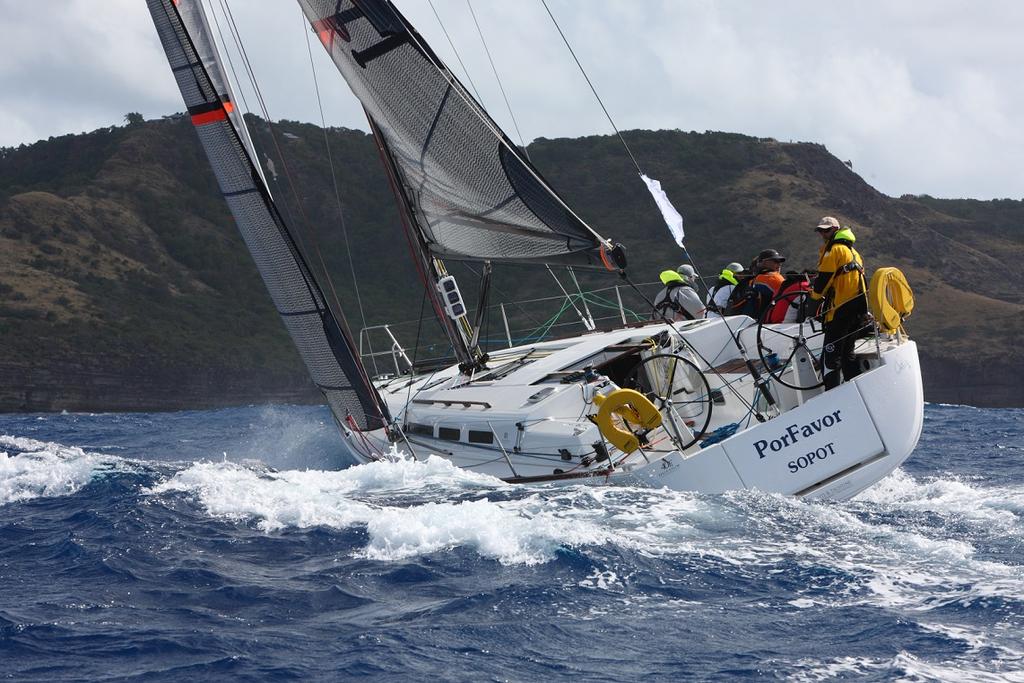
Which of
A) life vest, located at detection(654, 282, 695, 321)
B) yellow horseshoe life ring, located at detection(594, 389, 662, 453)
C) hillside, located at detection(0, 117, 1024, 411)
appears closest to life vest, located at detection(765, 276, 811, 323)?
life vest, located at detection(654, 282, 695, 321)

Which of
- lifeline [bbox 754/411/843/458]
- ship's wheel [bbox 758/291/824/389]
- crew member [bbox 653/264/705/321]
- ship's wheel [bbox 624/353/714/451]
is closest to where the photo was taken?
lifeline [bbox 754/411/843/458]

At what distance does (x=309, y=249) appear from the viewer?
5100 centimetres

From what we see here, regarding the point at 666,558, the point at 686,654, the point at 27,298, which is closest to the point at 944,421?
the point at 666,558

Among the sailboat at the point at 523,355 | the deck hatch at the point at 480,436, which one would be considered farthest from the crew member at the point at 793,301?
the deck hatch at the point at 480,436

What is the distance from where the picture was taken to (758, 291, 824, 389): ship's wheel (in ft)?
28.3

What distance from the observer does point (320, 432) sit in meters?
15.8

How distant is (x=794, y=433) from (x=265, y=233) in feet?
17.0

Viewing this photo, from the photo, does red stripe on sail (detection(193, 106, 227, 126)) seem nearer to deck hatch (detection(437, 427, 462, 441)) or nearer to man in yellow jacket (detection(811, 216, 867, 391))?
deck hatch (detection(437, 427, 462, 441))

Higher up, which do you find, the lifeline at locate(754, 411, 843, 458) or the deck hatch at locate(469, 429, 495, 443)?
Answer: the deck hatch at locate(469, 429, 495, 443)

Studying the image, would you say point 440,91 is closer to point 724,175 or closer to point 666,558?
point 666,558

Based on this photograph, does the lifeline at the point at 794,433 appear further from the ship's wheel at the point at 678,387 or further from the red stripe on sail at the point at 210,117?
the red stripe on sail at the point at 210,117

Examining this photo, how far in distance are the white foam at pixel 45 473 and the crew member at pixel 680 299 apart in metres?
5.54

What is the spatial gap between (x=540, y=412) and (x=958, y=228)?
51.5 m

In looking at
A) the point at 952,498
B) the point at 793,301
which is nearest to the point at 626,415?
the point at 793,301
